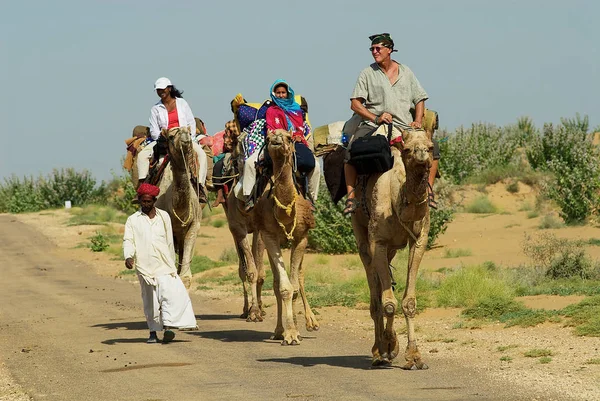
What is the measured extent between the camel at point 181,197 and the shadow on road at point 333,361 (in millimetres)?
3128

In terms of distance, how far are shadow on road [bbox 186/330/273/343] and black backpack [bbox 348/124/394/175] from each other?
126 inches

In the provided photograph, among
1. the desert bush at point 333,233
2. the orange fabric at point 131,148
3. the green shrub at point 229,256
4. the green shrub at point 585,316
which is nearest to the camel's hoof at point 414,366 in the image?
the green shrub at point 585,316

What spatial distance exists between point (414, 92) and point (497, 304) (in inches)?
161

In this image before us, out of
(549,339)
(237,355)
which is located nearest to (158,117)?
(237,355)

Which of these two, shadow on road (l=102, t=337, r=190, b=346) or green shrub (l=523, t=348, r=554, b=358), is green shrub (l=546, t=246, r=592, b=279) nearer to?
green shrub (l=523, t=348, r=554, b=358)

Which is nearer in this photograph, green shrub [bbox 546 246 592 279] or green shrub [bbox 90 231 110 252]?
green shrub [bbox 546 246 592 279]

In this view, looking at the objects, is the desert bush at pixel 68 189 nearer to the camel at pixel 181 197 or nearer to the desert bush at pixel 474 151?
the desert bush at pixel 474 151

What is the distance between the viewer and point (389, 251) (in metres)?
11.8

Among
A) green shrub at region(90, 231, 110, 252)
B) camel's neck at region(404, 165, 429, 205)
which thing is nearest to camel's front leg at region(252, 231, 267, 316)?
camel's neck at region(404, 165, 429, 205)

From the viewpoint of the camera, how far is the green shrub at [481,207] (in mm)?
36438

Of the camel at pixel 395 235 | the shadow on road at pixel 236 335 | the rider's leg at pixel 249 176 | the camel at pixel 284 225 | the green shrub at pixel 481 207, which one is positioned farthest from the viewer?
the green shrub at pixel 481 207

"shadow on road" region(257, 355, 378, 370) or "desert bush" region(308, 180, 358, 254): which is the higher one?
"desert bush" region(308, 180, 358, 254)

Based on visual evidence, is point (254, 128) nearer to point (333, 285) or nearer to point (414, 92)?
point (414, 92)

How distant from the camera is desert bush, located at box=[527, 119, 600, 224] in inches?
1213
